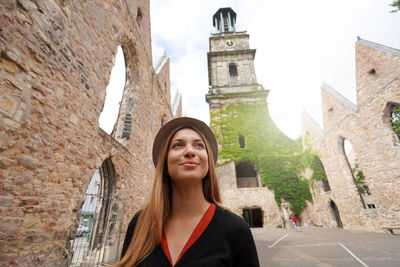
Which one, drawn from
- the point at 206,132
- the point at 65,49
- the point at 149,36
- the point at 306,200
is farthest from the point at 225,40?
the point at 206,132

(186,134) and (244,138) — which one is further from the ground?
(244,138)

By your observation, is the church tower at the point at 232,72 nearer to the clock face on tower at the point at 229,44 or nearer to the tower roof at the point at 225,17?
the clock face on tower at the point at 229,44

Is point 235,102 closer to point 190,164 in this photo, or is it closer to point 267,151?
point 267,151

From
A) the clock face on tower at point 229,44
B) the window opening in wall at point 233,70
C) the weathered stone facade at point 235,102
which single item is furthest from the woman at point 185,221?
the clock face on tower at point 229,44

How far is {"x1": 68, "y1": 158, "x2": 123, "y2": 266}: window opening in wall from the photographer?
15.5 ft

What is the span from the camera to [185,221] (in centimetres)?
133

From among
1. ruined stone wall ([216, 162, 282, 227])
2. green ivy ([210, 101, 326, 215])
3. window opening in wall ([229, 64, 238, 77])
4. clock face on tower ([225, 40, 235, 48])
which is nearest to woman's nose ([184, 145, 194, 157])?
ruined stone wall ([216, 162, 282, 227])

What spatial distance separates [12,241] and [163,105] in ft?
28.4

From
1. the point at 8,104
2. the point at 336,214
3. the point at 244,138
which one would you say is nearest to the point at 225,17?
the point at 244,138

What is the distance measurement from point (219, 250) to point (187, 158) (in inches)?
24.6

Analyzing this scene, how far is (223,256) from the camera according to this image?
1.05m

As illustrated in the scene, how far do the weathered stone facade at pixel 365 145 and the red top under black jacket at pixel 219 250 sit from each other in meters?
11.9

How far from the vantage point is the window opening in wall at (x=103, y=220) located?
473 centimetres

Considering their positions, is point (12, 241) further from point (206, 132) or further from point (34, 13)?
point (34, 13)
